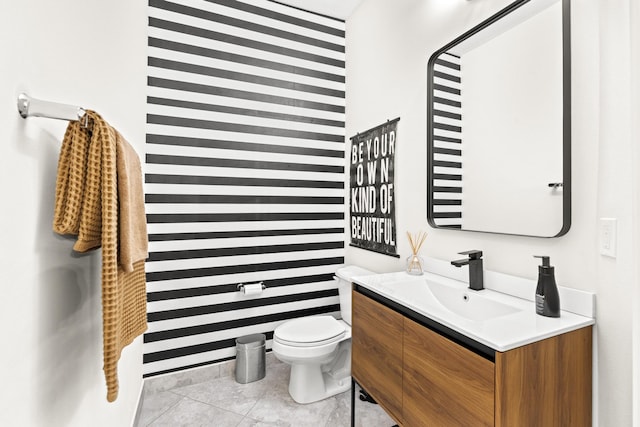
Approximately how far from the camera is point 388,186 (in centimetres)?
214

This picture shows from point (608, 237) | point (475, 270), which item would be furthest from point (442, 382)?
point (608, 237)

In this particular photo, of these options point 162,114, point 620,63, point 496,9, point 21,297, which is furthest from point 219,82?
point 620,63

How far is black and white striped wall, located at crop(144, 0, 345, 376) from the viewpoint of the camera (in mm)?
2139

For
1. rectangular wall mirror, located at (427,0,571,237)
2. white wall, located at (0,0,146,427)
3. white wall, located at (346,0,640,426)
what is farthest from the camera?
rectangular wall mirror, located at (427,0,571,237)

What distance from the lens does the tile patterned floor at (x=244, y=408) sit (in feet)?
5.96

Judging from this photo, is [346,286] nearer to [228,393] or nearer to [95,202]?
[228,393]

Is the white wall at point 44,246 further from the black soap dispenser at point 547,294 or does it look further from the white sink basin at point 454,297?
the black soap dispenser at point 547,294

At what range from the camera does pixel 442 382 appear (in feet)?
3.43

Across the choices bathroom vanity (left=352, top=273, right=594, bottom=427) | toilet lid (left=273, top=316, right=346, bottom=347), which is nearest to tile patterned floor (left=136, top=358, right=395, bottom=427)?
toilet lid (left=273, top=316, right=346, bottom=347)

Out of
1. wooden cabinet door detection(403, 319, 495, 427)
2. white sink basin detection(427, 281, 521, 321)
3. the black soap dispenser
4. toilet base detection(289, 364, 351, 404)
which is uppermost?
the black soap dispenser

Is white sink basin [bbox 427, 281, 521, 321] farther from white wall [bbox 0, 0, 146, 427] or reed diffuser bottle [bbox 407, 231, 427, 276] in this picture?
white wall [bbox 0, 0, 146, 427]

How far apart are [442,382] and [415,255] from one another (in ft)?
2.63

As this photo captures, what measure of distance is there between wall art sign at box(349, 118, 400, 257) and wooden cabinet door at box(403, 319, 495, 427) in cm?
94

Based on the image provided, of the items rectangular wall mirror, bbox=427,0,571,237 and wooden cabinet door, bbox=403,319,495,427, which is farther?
rectangular wall mirror, bbox=427,0,571,237
